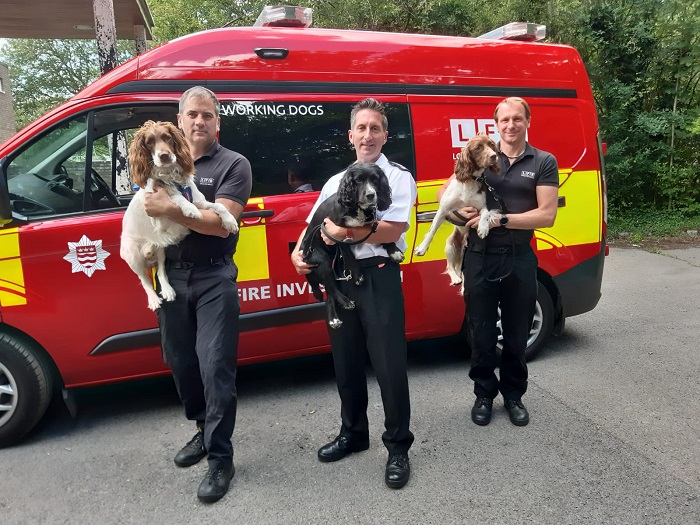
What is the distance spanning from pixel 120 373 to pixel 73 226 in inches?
38.2

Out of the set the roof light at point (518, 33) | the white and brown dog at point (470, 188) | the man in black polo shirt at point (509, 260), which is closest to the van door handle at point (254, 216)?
the white and brown dog at point (470, 188)

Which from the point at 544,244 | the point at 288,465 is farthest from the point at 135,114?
the point at 544,244

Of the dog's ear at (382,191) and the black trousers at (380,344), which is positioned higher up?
the dog's ear at (382,191)

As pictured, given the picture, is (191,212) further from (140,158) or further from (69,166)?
(69,166)

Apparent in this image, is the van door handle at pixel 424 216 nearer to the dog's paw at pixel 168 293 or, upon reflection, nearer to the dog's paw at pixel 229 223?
the dog's paw at pixel 229 223

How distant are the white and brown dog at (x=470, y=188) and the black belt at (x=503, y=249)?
0.12 metres

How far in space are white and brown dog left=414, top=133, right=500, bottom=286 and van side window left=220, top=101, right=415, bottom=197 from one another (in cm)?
69

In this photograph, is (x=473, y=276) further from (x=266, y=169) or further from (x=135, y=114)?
(x=135, y=114)

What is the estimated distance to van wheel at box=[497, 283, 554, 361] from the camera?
420cm

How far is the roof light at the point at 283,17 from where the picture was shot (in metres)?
3.67

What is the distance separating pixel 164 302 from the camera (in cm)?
268

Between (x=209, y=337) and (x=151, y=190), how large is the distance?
2.49 feet

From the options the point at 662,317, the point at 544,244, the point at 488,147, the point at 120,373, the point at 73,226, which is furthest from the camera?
the point at 662,317

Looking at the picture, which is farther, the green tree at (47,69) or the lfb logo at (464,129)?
the green tree at (47,69)
